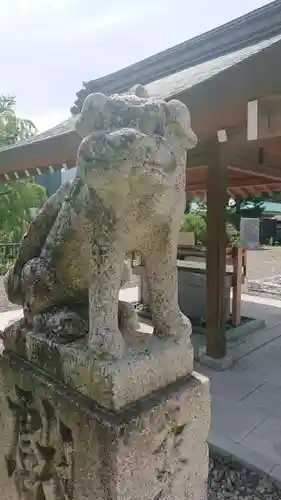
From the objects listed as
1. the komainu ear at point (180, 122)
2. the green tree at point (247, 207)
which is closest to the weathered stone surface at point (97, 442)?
the komainu ear at point (180, 122)

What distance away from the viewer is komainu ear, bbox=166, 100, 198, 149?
0.82 metres

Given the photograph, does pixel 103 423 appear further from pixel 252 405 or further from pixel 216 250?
pixel 216 250

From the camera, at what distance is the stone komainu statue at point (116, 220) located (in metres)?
0.77

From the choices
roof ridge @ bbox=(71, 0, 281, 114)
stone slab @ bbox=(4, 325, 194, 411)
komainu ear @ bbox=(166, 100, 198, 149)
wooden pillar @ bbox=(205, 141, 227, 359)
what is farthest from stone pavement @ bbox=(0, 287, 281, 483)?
roof ridge @ bbox=(71, 0, 281, 114)

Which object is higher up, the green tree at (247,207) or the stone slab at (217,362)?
the green tree at (247,207)

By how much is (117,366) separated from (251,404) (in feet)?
6.14

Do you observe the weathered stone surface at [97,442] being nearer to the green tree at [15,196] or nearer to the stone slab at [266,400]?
the stone slab at [266,400]

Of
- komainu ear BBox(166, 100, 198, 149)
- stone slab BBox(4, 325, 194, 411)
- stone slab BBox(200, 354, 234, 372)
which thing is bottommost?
stone slab BBox(200, 354, 234, 372)

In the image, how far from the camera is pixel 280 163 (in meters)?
4.18

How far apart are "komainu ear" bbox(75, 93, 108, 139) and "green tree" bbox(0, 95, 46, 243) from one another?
778cm

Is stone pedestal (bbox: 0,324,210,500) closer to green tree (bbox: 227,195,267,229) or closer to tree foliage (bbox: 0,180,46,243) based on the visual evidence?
tree foliage (bbox: 0,180,46,243)

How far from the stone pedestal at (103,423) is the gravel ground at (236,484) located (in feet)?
2.49

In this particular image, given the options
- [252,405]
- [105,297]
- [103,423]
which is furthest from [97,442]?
[252,405]

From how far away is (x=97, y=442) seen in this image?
32.3 inches
